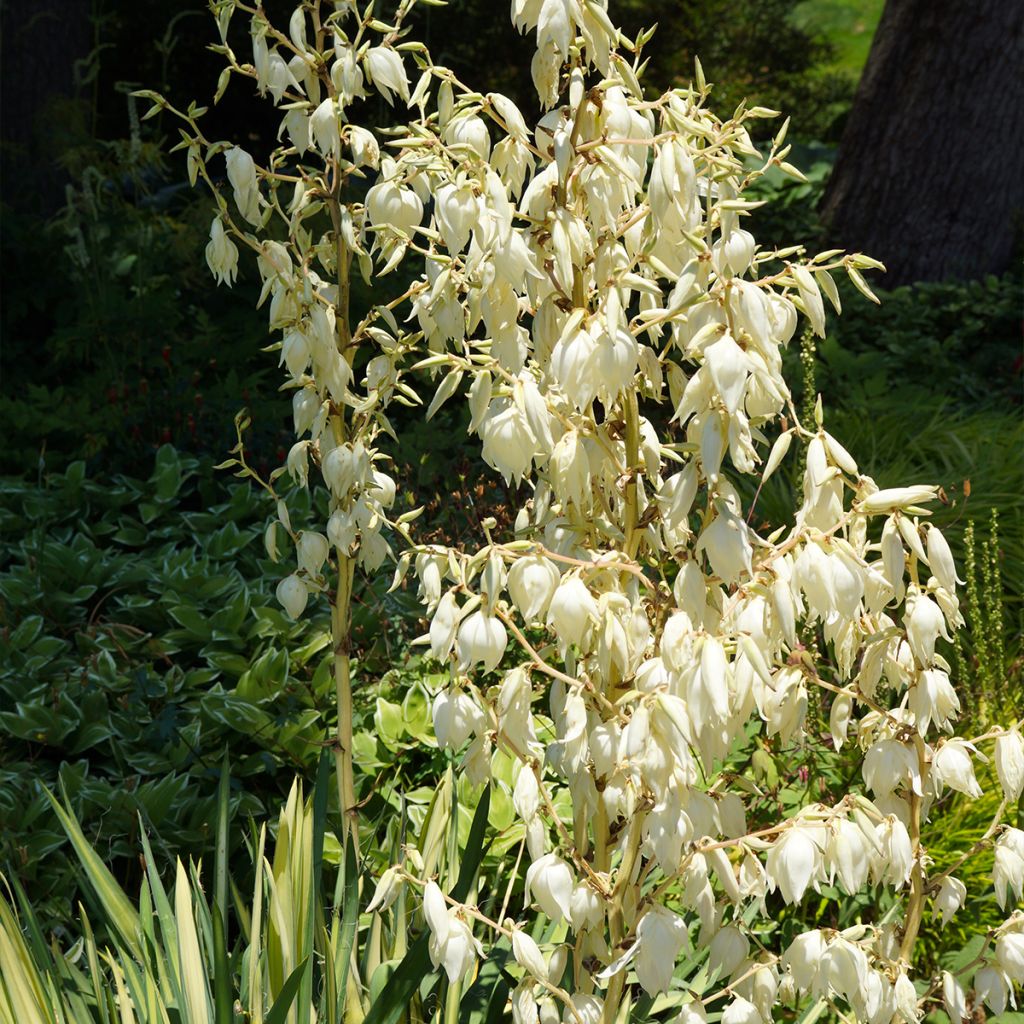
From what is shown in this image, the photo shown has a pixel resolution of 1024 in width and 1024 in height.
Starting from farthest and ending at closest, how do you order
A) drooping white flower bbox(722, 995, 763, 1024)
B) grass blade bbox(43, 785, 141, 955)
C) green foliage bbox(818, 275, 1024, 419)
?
green foliage bbox(818, 275, 1024, 419) → grass blade bbox(43, 785, 141, 955) → drooping white flower bbox(722, 995, 763, 1024)

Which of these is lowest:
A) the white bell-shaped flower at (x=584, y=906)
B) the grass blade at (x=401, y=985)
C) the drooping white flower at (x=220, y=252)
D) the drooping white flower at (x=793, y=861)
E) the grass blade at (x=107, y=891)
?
the grass blade at (x=107, y=891)

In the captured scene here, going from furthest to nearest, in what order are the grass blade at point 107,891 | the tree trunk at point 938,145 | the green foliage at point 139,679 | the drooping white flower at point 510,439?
the tree trunk at point 938,145 → the green foliage at point 139,679 → the grass blade at point 107,891 → the drooping white flower at point 510,439

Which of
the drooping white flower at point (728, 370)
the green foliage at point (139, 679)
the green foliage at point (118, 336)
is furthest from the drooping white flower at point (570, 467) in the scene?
the green foliage at point (118, 336)

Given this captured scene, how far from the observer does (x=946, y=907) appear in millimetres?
1706

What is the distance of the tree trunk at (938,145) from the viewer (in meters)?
6.35

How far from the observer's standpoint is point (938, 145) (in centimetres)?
647

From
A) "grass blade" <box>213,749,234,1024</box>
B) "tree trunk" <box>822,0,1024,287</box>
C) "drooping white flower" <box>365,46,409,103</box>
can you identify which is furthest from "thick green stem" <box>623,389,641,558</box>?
"tree trunk" <box>822,0,1024,287</box>

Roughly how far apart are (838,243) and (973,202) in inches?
30.5

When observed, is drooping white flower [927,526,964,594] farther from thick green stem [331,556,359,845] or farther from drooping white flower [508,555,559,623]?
thick green stem [331,556,359,845]

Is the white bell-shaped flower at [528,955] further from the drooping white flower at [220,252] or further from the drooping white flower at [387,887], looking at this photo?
the drooping white flower at [220,252]

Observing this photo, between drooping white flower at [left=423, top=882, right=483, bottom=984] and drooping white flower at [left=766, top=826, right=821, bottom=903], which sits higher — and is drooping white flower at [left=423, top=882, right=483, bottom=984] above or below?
below

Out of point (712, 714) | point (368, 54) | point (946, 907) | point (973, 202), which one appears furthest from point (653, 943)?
point (973, 202)

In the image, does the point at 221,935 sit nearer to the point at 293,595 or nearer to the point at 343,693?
the point at 343,693

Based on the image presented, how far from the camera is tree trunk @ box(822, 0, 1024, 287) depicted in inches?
250
